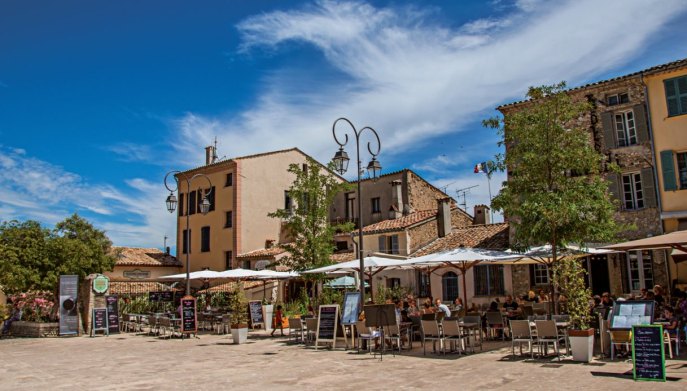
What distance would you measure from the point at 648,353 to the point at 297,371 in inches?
238

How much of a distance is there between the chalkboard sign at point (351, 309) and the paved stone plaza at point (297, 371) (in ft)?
2.68

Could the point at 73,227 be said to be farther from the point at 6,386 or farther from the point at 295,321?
the point at 6,386

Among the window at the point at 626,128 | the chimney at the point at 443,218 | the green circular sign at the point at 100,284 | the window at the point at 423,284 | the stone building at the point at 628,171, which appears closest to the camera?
the stone building at the point at 628,171

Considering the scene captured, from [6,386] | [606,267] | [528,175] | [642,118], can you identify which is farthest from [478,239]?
[6,386]

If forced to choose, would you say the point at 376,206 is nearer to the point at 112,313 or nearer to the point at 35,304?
the point at 112,313

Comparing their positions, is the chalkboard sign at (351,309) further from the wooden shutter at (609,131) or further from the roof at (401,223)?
the roof at (401,223)

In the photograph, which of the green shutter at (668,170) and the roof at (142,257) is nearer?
the green shutter at (668,170)

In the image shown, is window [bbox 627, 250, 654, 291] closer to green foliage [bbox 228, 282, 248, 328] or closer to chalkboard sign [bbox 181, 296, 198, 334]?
green foliage [bbox 228, 282, 248, 328]

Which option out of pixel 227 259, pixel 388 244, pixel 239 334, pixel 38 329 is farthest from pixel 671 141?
pixel 227 259

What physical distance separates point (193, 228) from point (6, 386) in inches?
1175

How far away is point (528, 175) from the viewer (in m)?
14.8

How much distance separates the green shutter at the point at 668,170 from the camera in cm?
1953

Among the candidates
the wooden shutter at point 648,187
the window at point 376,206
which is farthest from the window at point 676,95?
the window at point 376,206

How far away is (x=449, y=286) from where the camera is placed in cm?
2748
